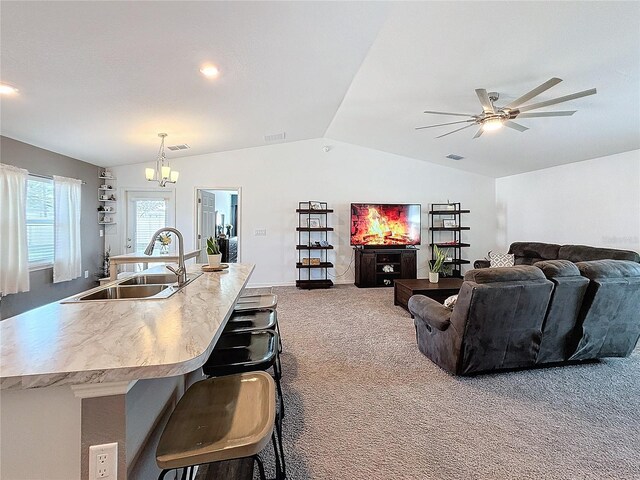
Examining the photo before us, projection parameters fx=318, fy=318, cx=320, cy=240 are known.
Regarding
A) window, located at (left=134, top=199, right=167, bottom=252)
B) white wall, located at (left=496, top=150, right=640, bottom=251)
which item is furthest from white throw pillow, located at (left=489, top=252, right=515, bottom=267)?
window, located at (left=134, top=199, right=167, bottom=252)

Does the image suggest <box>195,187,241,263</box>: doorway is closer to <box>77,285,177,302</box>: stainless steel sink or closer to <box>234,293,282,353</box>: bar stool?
<box>234,293,282,353</box>: bar stool

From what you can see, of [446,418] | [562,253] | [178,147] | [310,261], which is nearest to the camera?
[446,418]

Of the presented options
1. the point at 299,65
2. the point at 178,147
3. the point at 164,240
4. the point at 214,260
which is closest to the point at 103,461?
the point at 214,260

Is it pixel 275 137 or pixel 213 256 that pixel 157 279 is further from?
pixel 275 137

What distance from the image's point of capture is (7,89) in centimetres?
274

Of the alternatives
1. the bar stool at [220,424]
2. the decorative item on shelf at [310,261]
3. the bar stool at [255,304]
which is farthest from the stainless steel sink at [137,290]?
the decorative item on shelf at [310,261]

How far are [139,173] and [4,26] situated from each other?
436 cm

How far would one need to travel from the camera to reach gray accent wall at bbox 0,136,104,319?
390cm

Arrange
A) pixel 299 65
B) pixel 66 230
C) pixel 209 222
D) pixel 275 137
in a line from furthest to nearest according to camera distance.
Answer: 1. pixel 209 222
2. pixel 275 137
3. pixel 66 230
4. pixel 299 65

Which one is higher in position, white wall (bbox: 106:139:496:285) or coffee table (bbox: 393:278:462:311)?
white wall (bbox: 106:139:496:285)

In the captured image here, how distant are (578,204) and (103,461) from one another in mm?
6701

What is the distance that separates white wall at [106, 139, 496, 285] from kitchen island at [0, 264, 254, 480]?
528 centimetres

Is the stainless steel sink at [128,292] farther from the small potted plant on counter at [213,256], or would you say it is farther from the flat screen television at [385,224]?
the flat screen television at [385,224]

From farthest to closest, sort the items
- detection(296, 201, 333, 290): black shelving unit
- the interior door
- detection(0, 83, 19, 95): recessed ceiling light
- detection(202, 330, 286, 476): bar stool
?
the interior door < detection(296, 201, 333, 290): black shelving unit < detection(0, 83, 19, 95): recessed ceiling light < detection(202, 330, 286, 476): bar stool
